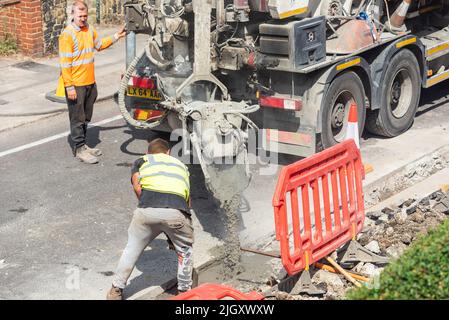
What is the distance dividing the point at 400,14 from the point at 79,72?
3955mm

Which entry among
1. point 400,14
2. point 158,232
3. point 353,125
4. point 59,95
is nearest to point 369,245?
point 353,125

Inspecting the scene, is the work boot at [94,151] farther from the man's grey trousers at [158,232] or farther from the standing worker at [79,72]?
the man's grey trousers at [158,232]

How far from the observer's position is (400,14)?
38.7ft

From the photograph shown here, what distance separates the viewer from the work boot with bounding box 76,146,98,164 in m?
11.1

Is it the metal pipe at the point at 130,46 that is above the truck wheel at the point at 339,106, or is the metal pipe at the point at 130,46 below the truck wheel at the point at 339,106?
above

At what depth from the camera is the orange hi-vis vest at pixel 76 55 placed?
10.9m

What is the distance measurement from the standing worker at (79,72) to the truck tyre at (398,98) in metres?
3.21

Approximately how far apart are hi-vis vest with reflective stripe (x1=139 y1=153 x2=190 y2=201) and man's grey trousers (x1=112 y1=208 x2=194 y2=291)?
0.59 feet

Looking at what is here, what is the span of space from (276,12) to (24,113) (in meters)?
4.59

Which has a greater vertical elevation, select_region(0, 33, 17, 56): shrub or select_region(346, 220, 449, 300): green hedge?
select_region(346, 220, 449, 300): green hedge

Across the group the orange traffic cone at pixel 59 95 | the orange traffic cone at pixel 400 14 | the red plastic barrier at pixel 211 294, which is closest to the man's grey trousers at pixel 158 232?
the red plastic barrier at pixel 211 294

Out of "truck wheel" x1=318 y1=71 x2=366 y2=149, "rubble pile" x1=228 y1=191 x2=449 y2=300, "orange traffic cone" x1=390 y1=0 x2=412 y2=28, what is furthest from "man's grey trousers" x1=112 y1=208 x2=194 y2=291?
"orange traffic cone" x1=390 y1=0 x2=412 y2=28

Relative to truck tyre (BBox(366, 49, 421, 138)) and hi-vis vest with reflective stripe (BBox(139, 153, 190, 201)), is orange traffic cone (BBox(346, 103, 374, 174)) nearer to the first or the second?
truck tyre (BBox(366, 49, 421, 138))

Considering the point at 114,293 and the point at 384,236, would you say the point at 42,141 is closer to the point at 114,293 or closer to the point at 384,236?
the point at 114,293
